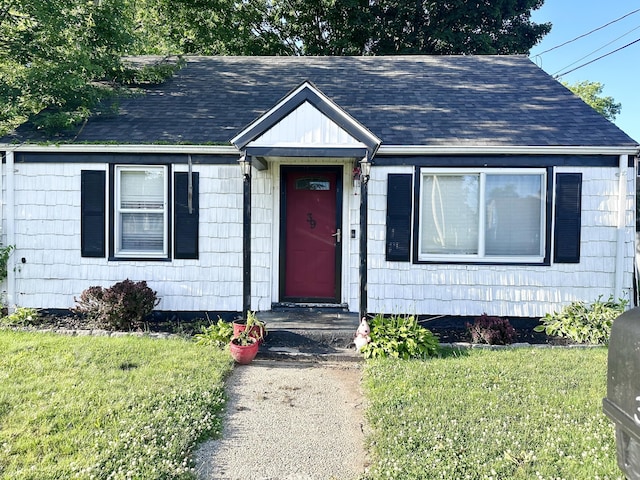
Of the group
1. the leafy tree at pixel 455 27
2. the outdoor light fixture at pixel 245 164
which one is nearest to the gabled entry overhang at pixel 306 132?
the outdoor light fixture at pixel 245 164

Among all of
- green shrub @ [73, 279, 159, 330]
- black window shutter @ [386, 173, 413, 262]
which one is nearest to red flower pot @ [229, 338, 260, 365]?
green shrub @ [73, 279, 159, 330]

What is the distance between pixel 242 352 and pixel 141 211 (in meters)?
2.96

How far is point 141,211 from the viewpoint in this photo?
672 centimetres

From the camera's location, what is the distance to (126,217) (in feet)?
22.2

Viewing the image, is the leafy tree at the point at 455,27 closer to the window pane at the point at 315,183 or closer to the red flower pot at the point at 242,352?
the window pane at the point at 315,183

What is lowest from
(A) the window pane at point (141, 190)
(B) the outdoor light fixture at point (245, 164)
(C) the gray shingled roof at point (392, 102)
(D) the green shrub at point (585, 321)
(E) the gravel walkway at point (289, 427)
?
(E) the gravel walkway at point (289, 427)

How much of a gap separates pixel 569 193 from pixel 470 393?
3.83m

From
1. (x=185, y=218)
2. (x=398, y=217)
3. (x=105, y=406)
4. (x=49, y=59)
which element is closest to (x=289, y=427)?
(x=105, y=406)

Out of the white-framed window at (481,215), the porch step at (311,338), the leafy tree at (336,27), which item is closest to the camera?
the porch step at (311,338)

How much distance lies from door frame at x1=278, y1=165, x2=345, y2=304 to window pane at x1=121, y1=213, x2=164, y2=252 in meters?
1.87

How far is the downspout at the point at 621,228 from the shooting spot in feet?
20.7

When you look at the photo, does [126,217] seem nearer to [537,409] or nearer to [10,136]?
[10,136]

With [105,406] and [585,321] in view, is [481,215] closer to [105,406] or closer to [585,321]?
[585,321]

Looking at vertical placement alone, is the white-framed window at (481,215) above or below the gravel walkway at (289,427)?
above
